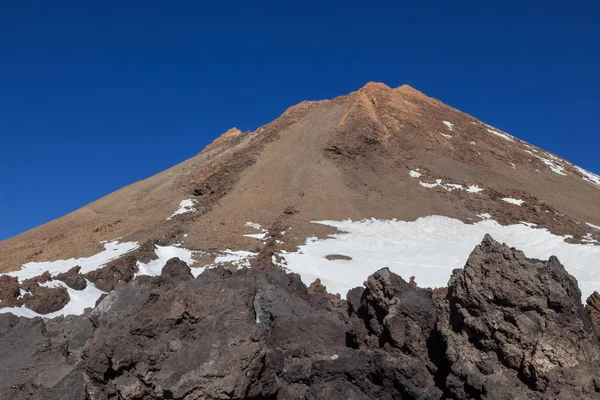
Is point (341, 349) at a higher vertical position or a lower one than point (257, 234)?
lower

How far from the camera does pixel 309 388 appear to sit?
6.38 metres

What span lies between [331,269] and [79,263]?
11.9m

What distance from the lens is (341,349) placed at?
7.36 m

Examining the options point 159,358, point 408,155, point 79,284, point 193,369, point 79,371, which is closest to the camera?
point 193,369

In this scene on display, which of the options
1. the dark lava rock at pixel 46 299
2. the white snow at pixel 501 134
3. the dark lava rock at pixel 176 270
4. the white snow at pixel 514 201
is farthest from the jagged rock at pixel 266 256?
the white snow at pixel 501 134

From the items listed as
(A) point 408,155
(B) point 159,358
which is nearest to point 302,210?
(A) point 408,155

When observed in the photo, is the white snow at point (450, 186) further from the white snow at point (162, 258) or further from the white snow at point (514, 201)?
the white snow at point (162, 258)

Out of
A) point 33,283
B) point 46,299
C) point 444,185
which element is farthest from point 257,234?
point 444,185

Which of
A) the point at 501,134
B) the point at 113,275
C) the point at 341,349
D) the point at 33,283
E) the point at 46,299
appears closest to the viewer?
the point at 341,349

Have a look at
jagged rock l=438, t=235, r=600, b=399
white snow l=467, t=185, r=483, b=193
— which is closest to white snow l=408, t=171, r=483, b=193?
white snow l=467, t=185, r=483, b=193

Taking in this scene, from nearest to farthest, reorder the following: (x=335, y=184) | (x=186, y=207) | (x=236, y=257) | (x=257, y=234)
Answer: (x=236, y=257) → (x=257, y=234) → (x=186, y=207) → (x=335, y=184)

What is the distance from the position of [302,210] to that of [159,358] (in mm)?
29661

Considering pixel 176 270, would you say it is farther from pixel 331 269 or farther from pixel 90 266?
pixel 90 266

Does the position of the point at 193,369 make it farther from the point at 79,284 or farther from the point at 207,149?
the point at 207,149
